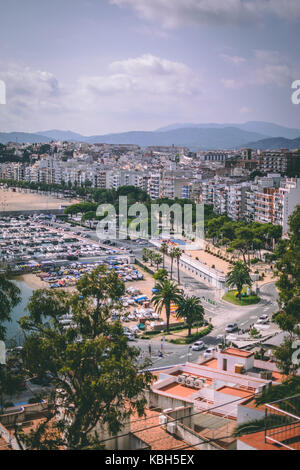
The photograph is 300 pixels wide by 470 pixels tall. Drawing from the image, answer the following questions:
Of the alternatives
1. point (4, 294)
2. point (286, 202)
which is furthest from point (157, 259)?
point (4, 294)

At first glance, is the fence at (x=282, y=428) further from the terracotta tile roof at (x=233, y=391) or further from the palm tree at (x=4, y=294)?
the palm tree at (x=4, y=294)

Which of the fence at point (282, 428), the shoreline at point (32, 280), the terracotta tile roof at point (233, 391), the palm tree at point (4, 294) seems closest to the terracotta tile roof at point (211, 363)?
the terracotta tile roof at point (233, 391)

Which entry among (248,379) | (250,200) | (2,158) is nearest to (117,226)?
(250,200)

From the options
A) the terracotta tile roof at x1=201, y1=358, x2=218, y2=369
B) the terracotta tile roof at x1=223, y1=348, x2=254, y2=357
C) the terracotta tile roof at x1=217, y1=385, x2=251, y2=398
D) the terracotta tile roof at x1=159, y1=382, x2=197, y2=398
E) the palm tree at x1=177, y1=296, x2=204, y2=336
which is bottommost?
the palm tree at x1=177, y1=296, x2=204, y2=336

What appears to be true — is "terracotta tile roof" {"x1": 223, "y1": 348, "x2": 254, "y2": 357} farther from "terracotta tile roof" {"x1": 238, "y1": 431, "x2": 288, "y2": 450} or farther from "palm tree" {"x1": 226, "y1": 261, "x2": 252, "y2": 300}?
"palm tree" {"x1": 226, "y1": 261, "x2": 252, "y2": 300}

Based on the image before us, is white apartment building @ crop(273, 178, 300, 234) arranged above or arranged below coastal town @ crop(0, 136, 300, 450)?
above

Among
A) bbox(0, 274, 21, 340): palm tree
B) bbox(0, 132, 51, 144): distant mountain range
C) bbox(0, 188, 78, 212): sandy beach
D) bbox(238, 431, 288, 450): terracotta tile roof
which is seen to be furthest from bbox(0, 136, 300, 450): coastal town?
bbox(0, 132, 51, 144): distant mountain range

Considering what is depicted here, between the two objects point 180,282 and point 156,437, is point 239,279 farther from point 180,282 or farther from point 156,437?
point 156,437

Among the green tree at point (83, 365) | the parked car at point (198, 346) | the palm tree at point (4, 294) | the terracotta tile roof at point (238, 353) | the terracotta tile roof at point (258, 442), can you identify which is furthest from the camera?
the parked car at point (198, 346)
